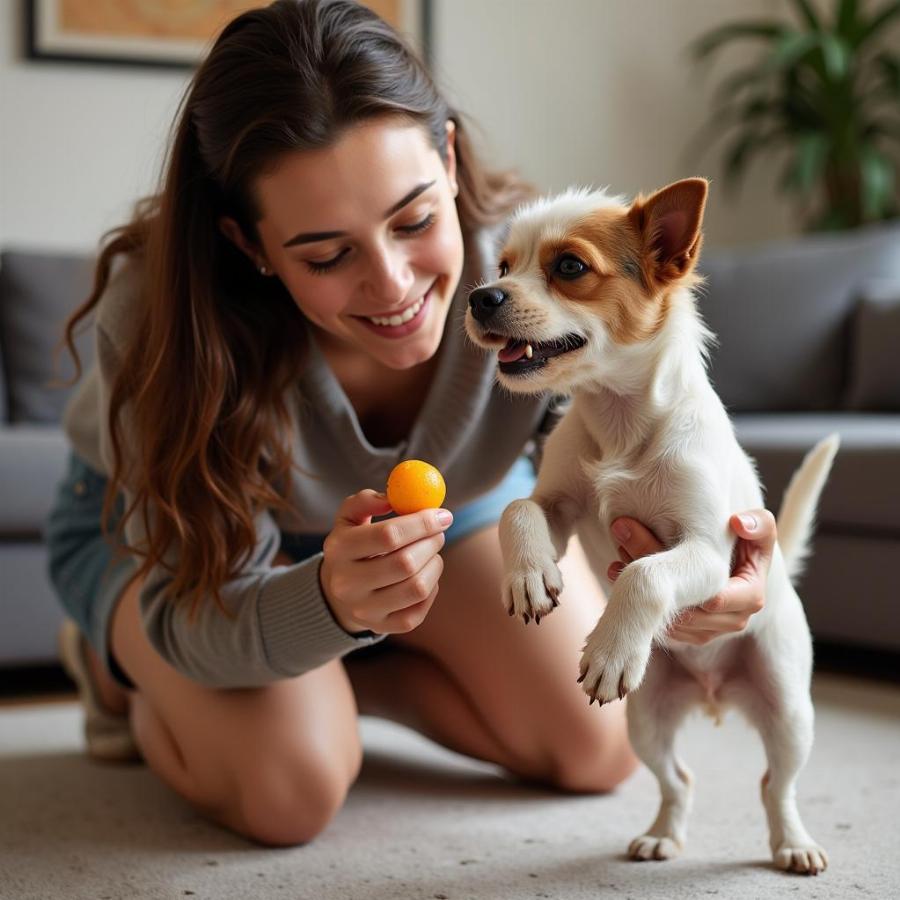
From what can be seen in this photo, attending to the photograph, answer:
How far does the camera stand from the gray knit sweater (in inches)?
56.8

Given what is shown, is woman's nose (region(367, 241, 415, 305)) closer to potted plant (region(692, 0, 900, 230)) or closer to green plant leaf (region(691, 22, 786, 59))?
potted plant (region(692, 0, 900, 230))

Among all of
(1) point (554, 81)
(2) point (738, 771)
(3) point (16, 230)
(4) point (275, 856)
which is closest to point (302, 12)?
(4) point (275, 856)

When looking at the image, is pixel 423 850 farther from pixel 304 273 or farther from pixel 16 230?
pixel 16 230

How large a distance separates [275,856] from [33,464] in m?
1.28

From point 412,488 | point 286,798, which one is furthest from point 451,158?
point 286,798

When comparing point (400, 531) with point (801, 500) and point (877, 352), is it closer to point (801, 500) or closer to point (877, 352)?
point (801, 500)

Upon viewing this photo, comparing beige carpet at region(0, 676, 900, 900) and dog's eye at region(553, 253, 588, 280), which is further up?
dog's eye at region(553, 253, 588, 280)

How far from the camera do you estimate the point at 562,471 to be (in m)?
1.29

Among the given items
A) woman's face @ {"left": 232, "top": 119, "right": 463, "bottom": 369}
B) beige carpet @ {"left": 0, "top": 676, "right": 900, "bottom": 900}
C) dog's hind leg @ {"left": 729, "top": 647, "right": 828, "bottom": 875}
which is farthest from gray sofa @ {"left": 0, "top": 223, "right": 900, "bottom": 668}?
woman's face @ {"left": 232, "top": 119, "right": 463, "bottom": 369}

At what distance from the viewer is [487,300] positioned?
1151mm

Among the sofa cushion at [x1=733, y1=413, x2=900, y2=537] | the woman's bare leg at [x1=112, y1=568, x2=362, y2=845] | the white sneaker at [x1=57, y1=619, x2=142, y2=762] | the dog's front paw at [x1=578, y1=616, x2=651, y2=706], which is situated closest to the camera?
the dog's front paw at [x1=578, y1=616, x2=651, y2=706]

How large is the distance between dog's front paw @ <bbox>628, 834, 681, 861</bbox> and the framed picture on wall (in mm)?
2812

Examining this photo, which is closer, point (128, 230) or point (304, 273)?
point (304, 273)

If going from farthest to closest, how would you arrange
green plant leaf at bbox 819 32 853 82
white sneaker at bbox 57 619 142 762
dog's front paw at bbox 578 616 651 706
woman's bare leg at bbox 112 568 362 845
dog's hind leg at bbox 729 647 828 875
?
green plant leaf at bbox 819 32 853 82 → white sneaker at bbox 57 619 142 762 → woman's bare leg at bbox 112 568 362 845 → dog's hind leg at bbox 729 647 828 875 → dog's front paw at bbox 578 616 651 706
